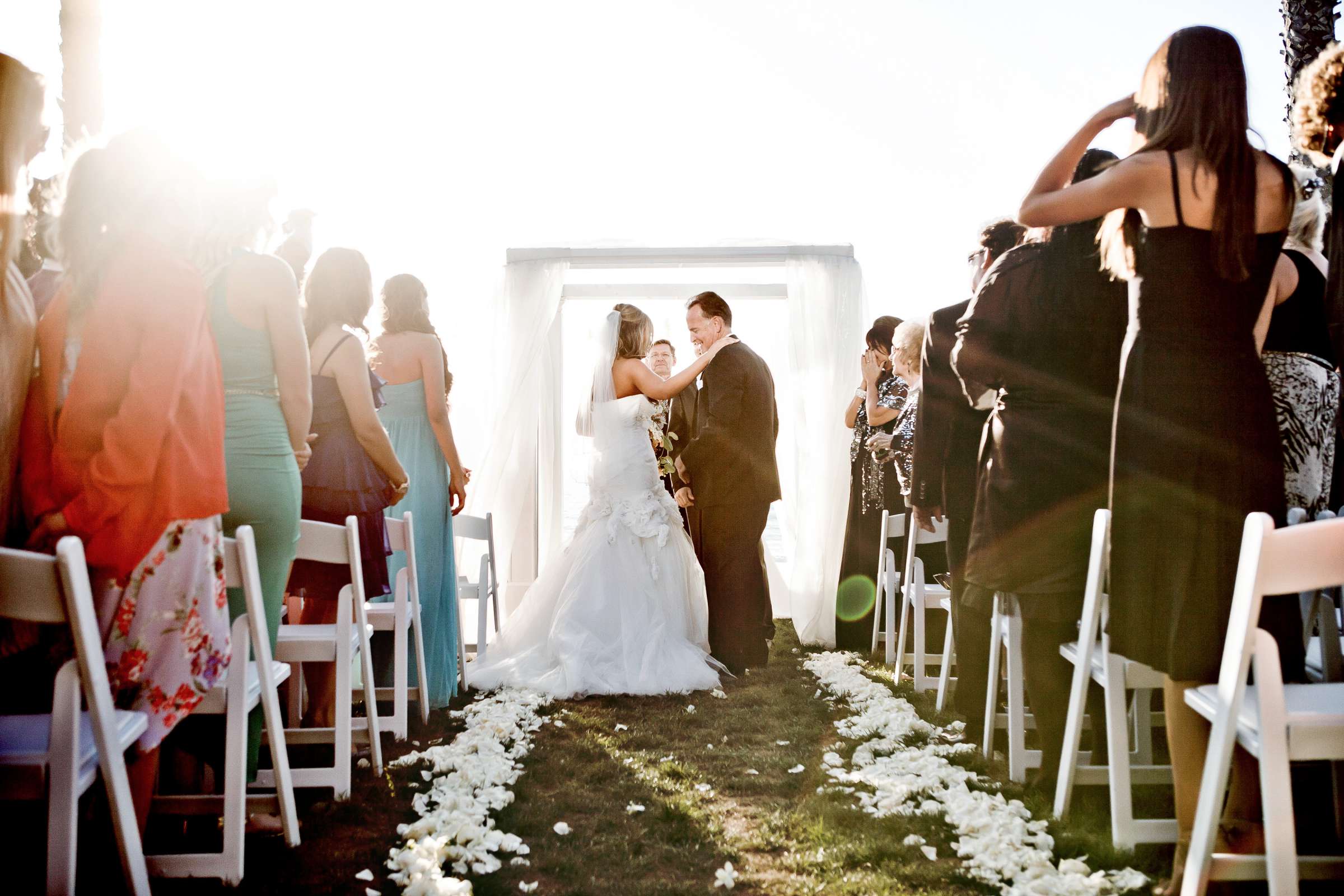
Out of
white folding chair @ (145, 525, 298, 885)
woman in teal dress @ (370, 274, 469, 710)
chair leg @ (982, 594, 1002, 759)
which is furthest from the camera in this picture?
woman in teal dress @ (370, 274, 469, 710)

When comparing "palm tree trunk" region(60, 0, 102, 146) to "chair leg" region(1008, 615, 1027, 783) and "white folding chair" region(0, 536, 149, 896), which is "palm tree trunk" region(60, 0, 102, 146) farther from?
"chair leg" region(1008, 615, 1027, 783)

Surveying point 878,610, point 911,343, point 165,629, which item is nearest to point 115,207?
point 165,629

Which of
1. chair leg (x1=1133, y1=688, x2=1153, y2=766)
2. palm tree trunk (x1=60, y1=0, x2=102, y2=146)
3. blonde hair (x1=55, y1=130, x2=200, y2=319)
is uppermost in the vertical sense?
palm tree trunk (x1=60, y1=0, x2=102, y2=146)

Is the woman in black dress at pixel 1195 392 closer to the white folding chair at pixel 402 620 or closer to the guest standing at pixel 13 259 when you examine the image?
the guest standing at pixel 13 259

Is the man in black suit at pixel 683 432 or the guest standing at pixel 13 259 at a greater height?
the guest standing at pixel 13 259

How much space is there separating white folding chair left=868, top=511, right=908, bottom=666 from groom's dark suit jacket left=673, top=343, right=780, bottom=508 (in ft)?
2.22

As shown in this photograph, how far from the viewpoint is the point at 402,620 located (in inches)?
151

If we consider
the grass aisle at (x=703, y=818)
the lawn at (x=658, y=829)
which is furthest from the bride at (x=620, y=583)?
the lawn at (x=658, y=829)

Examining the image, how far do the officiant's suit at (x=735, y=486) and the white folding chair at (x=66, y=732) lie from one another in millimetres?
3914

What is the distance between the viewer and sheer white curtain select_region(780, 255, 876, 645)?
22.1 feet

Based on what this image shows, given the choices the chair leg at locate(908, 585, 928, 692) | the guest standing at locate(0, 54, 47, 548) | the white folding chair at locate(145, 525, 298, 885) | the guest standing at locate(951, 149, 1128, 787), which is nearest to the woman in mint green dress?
the white folding chair at locate(145, 525, 298, 885)

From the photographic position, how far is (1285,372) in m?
2.90

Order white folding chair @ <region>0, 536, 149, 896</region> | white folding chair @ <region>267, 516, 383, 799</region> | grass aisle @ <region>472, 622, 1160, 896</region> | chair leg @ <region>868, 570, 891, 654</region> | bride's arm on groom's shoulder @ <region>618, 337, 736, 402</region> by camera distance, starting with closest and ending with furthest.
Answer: white folding chair @ <region>0, 536, 149, 896</region>
grass aisle @ <region>472, 622, 1160, 896</region>
white folding chair @ <region>267, 516, 383, 799</region>
bride's arm on groom's shoulder @ <region>618, 337, 736, 402</region>
chair leg @ <region>868, 570, 891, 654</region>

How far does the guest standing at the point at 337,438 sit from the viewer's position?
11.7ft
